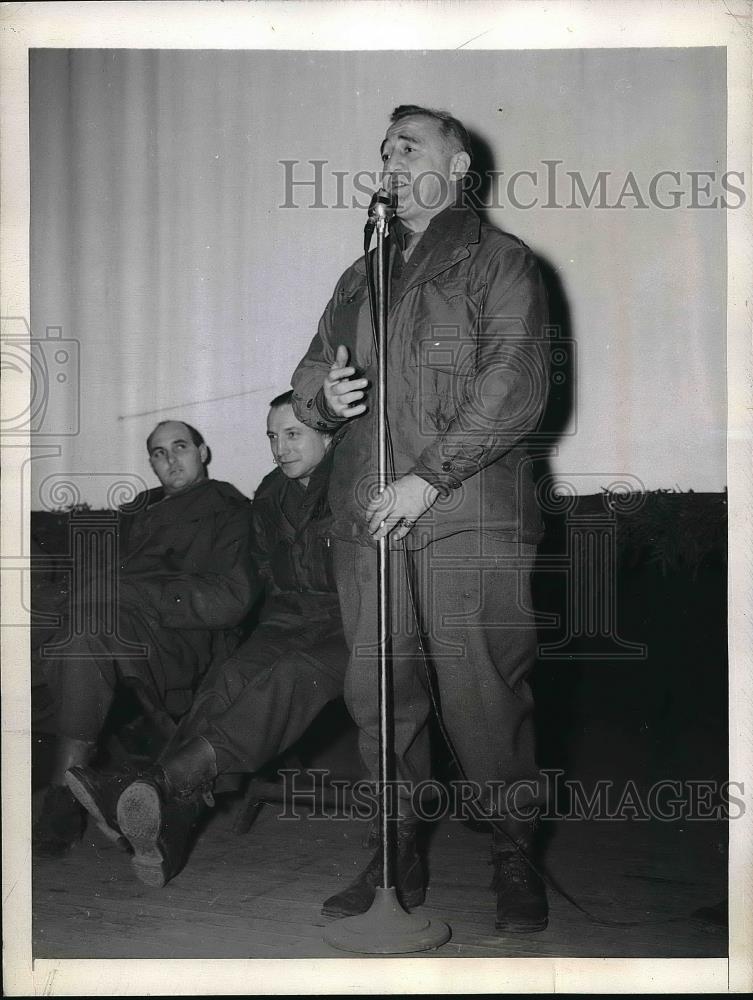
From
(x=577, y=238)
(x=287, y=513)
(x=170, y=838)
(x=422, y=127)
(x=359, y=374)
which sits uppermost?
(x=422, y=127)

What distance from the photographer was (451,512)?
2.18 m

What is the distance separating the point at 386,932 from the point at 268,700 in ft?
1.70

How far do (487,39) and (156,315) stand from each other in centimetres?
87

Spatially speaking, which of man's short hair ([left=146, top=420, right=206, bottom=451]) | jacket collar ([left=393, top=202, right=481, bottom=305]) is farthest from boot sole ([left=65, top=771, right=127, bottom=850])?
jacket collar ([left=393, top=202, right=481, bottom=305])

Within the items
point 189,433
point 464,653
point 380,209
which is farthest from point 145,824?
point 380,209

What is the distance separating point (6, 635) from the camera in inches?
90.2

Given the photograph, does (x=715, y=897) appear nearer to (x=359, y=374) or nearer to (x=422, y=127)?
(x=359, y=374)

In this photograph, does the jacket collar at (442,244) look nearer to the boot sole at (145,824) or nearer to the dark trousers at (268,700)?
the dark trousers at (268,700)

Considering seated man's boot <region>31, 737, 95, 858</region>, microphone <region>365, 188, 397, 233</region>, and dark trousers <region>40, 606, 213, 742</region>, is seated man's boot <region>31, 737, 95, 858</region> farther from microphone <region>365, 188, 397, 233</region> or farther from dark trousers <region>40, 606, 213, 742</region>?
microphone <region>365, 188, 397, 233</region>

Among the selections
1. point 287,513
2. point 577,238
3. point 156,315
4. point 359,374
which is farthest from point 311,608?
point 577,238

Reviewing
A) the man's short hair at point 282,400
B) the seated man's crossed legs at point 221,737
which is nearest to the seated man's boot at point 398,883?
the seated man's crossed legs at point 221,737

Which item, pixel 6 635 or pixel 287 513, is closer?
pixel 6 635

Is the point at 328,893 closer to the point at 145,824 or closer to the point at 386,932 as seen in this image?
the point at 386,932

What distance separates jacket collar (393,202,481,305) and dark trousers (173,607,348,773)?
0.74 metres
